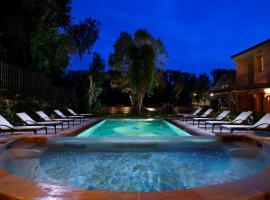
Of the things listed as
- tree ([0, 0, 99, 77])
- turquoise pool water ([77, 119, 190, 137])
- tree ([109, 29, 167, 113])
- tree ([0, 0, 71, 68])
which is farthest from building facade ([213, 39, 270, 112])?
tree ([0, 0, 71, 68])

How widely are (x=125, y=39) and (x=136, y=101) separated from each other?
4.72 m

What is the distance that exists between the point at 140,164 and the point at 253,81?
19.4 m

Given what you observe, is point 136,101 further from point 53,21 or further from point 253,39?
point 253,39

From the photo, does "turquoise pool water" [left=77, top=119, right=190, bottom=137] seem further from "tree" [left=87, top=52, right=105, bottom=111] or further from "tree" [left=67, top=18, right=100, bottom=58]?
"tree" [left=67, top=18, right=100, bottom=58]

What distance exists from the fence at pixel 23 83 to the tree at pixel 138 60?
666cm

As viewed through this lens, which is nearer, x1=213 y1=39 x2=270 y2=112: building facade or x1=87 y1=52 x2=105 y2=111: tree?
x1=213 y1=39 x2=270 y2=112: building facade

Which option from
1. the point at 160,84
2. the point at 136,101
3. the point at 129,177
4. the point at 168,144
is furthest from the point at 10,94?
the point at 160,84

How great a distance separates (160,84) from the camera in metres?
27.5

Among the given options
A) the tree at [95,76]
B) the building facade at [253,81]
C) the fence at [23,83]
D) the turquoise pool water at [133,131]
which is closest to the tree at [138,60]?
the tree at [95,76]

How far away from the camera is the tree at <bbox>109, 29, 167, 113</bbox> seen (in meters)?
24.4

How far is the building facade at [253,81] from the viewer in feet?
64.3

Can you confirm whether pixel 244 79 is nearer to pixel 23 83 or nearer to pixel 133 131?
pixel 133 131

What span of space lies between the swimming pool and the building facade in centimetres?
1087

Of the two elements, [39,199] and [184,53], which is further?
[184,53]
